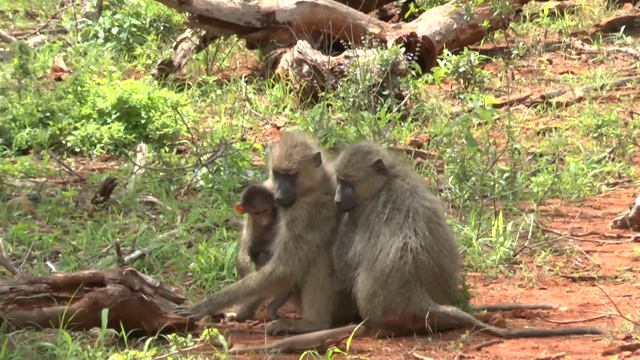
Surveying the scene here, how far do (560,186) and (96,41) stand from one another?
523 cm

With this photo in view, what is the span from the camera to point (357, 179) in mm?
5246

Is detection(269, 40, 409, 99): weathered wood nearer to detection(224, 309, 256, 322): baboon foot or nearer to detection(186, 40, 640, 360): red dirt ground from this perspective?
detection(186, 40, 640, 360): red dirt ground

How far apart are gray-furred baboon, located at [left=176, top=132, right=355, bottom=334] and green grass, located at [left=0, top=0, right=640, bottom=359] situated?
1.93 feet

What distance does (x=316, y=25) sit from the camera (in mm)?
9883

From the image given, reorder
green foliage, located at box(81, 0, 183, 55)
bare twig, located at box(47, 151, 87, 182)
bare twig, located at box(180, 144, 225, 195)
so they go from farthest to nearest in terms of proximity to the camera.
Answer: green foliage, located at box(81, 0, 183, 55)
bare twig, located at box(47, 151, 87, 182)
bare twig, located at box(180, 144, 225, 195)

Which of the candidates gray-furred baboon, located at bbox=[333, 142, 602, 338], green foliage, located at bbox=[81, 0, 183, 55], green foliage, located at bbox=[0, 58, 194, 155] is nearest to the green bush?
green foliage, located at bbox=[0, 58, 194, 155]

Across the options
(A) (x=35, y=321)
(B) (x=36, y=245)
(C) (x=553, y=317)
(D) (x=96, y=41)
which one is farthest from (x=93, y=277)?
(D) (x=96, y=41)

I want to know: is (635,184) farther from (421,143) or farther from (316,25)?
(316,25)

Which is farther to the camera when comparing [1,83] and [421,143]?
[1,83]

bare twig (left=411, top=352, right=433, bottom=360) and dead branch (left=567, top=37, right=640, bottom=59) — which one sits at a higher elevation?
dead branch (left=567, top=37, right=640, bottom=59)

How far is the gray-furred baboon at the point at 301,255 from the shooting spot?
5.18 m

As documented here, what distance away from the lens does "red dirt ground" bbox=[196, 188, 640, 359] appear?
4.75 metres

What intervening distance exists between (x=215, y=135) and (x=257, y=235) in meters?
2.87

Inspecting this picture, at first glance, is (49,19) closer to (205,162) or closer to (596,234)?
(205,162)
